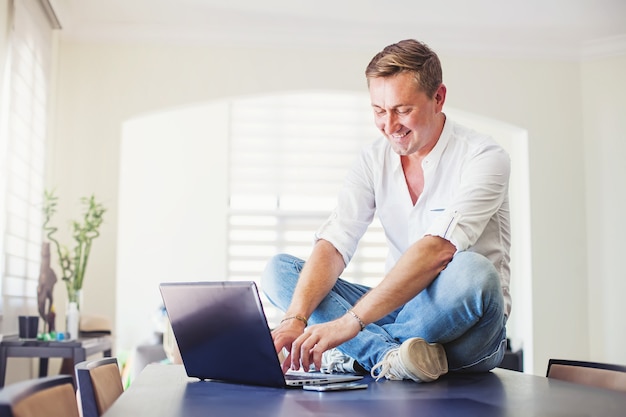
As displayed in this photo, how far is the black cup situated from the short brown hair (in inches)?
100

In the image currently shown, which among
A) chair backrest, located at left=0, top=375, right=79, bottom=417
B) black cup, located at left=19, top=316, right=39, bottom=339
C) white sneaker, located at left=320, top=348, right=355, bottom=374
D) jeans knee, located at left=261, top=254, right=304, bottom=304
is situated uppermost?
jeans knee, located at left=261, top=254, right=304, bottom=304

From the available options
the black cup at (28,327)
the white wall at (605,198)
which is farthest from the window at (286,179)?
the black cup at (28,327)

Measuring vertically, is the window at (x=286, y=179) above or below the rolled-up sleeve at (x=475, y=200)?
above

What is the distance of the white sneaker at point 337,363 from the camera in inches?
77.1

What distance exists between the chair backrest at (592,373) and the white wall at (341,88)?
3.74m

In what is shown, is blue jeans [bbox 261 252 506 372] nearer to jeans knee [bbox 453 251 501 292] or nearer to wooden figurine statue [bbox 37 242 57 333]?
jeans knee [bbox 453 251 501 292]

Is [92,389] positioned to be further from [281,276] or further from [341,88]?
[341,88]

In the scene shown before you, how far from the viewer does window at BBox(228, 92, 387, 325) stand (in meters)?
7.00

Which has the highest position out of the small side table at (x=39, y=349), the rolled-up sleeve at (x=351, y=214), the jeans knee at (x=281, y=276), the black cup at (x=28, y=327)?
the rolled-up sleeve at (x=351, y=214)

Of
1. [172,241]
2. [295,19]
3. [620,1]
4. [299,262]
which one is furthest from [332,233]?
[172,241]

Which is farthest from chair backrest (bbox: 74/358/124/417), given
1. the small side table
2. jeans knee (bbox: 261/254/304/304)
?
the small side table

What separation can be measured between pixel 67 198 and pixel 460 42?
2797 mm

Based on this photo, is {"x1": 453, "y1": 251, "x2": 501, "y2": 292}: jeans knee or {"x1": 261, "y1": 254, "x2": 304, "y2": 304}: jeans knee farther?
{"x1": 261, "y1": 254, "x2": 304, "y2": 304}: jeans knee

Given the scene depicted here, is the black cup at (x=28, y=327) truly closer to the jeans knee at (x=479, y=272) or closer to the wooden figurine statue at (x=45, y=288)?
the wooden figurine statue at (x=45, y=288)
